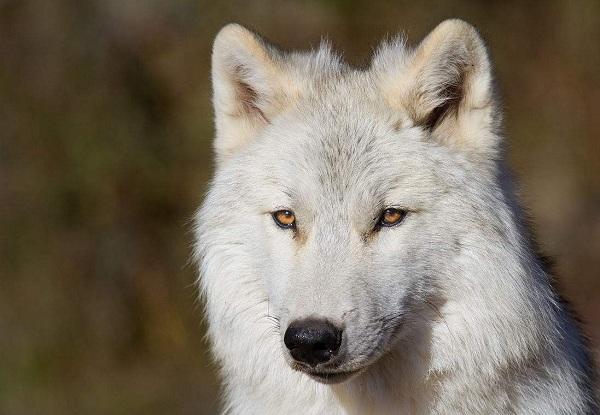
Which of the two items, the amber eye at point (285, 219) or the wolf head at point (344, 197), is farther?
the amber eye at point (285, 219)

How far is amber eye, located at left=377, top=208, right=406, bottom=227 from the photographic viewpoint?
489cm

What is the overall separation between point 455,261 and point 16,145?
8.04m

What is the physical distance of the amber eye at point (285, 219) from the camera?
16.4 ft

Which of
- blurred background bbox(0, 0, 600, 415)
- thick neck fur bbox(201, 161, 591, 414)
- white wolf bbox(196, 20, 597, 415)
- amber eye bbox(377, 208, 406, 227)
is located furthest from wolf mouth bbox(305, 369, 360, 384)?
blurred background bbox(0, 0, 600, 415)

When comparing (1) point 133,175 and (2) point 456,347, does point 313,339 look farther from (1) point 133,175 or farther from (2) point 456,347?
(1) point 133,175

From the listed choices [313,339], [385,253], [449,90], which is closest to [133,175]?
[449,90]

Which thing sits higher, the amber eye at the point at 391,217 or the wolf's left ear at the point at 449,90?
the wolf's left ear at the point at 449,90

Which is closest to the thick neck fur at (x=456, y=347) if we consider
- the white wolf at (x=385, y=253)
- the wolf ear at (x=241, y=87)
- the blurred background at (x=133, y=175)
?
the white wolf at (x=385, y=253)

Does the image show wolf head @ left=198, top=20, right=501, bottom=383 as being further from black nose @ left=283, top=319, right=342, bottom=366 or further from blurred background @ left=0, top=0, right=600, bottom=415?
blurred background @ left=0, top=0, right=600, bottom=415

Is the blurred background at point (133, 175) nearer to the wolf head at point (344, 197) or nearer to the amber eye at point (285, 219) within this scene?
the wolf head at point (344, 197)

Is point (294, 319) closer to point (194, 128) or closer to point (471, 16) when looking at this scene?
point (194, 128)

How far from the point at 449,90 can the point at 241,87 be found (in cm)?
115

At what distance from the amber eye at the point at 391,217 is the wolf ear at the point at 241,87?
3.13ft

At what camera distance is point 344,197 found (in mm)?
4895
